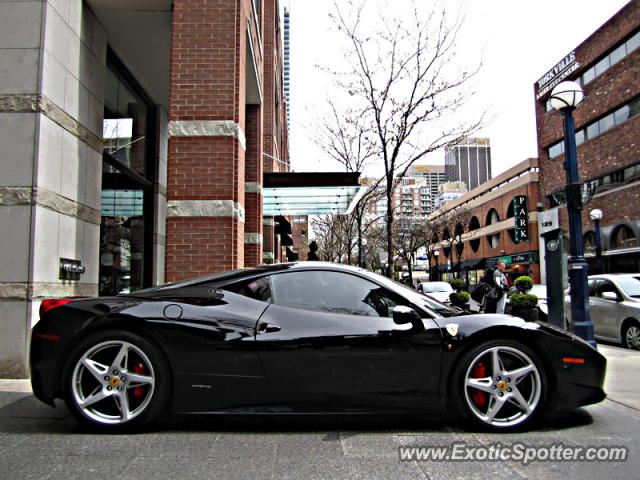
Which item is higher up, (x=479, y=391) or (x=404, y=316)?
(x=404, y=316)

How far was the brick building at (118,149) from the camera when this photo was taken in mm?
5660

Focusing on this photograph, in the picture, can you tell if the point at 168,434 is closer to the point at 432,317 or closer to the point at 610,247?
the point at 432,317

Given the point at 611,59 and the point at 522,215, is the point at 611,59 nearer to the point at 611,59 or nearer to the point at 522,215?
the point at 611,59

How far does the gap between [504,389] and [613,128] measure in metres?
31.9

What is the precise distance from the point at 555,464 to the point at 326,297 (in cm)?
188

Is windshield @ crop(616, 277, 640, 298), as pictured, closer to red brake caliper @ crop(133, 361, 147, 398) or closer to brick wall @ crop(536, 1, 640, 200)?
red brake caliper @ crop(133, 361, 147, 398)

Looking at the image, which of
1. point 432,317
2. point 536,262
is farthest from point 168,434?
point 536,262

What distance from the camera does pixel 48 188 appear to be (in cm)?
588

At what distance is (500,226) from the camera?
52.6 metres

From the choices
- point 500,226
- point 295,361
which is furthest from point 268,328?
point 500,226

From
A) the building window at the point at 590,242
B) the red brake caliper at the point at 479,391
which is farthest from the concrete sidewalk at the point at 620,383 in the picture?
the building window at the point at 590,242

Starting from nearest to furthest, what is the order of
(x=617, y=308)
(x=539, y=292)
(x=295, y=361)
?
(x=295, y=361) < (x=617, y=308) < (x=539, y=292)

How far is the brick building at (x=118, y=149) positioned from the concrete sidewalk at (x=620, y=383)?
1.37 ft

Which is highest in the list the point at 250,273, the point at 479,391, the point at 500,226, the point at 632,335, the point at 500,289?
the point at 500,226
